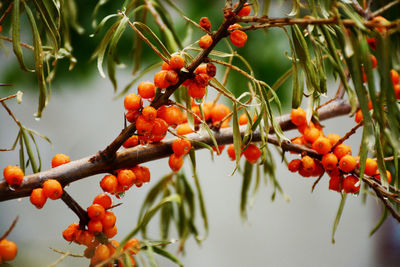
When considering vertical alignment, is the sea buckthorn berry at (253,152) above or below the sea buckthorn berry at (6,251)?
above

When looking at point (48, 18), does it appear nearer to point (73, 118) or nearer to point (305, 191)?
point (73, 118)

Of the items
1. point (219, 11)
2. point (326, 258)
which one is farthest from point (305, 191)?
point (219, 11)

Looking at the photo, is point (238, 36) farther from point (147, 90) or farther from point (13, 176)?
point (13, 176)

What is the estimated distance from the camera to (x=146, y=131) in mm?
430

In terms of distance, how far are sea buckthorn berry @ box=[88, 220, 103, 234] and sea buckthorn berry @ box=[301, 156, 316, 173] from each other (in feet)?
0.86

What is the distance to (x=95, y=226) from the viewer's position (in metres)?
0.45

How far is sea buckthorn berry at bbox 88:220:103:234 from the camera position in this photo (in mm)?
453

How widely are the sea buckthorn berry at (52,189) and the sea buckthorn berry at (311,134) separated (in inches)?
12.7

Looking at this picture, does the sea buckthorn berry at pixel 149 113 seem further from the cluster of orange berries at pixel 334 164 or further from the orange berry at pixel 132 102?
the cluster of orange berries at pixel 334 164

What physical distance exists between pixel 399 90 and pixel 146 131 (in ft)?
1.33

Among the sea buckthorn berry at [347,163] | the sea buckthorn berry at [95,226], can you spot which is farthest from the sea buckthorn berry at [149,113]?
the sea buckthorn berry at [347,163]

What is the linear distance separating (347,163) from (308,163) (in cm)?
5

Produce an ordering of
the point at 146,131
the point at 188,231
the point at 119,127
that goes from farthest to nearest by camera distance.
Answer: the point at 119,127 → the point at 188,231 → the point at 146,131

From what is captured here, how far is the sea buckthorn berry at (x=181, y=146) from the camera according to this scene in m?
0.47
